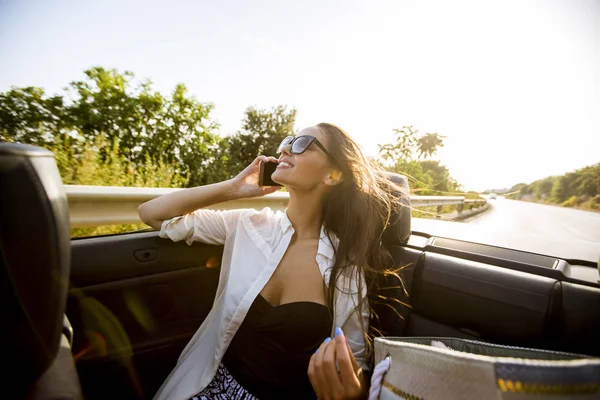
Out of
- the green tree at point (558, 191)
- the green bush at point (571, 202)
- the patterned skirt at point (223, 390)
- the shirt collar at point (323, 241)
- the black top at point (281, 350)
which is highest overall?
the green tree at point (558, 191)

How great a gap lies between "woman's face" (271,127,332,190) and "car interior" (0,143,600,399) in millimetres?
650

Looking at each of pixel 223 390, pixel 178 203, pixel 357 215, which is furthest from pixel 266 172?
pixel 223 390

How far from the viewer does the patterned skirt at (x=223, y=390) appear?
5.34ft

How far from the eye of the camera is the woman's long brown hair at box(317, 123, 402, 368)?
1.96 metres

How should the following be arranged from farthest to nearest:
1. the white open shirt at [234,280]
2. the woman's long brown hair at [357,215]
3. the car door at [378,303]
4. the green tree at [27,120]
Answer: the green tree at [27,120], the woman's long brown hair at [357,215], the white open shirt at [234,280], the car door at [378,303]

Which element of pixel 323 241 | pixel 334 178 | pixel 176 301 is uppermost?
pixel 334 178

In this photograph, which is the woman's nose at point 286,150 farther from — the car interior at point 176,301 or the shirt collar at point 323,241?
the car interior at point 176,301

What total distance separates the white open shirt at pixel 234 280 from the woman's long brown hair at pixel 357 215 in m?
0.07

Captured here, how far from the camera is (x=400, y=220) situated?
6.88 ft

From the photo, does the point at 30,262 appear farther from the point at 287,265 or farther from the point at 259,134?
the point at 259,134

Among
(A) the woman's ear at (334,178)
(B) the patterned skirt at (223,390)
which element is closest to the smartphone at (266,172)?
(A) the woman's ear at (334,178)

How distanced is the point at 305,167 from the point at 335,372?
1421 millimetres

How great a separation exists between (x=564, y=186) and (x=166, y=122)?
20.4 meters

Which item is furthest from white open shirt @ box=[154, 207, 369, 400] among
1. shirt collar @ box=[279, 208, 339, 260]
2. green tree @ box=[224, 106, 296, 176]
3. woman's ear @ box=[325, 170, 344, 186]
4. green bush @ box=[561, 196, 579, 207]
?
green tree @ box=[224, 106, 296, 176]
